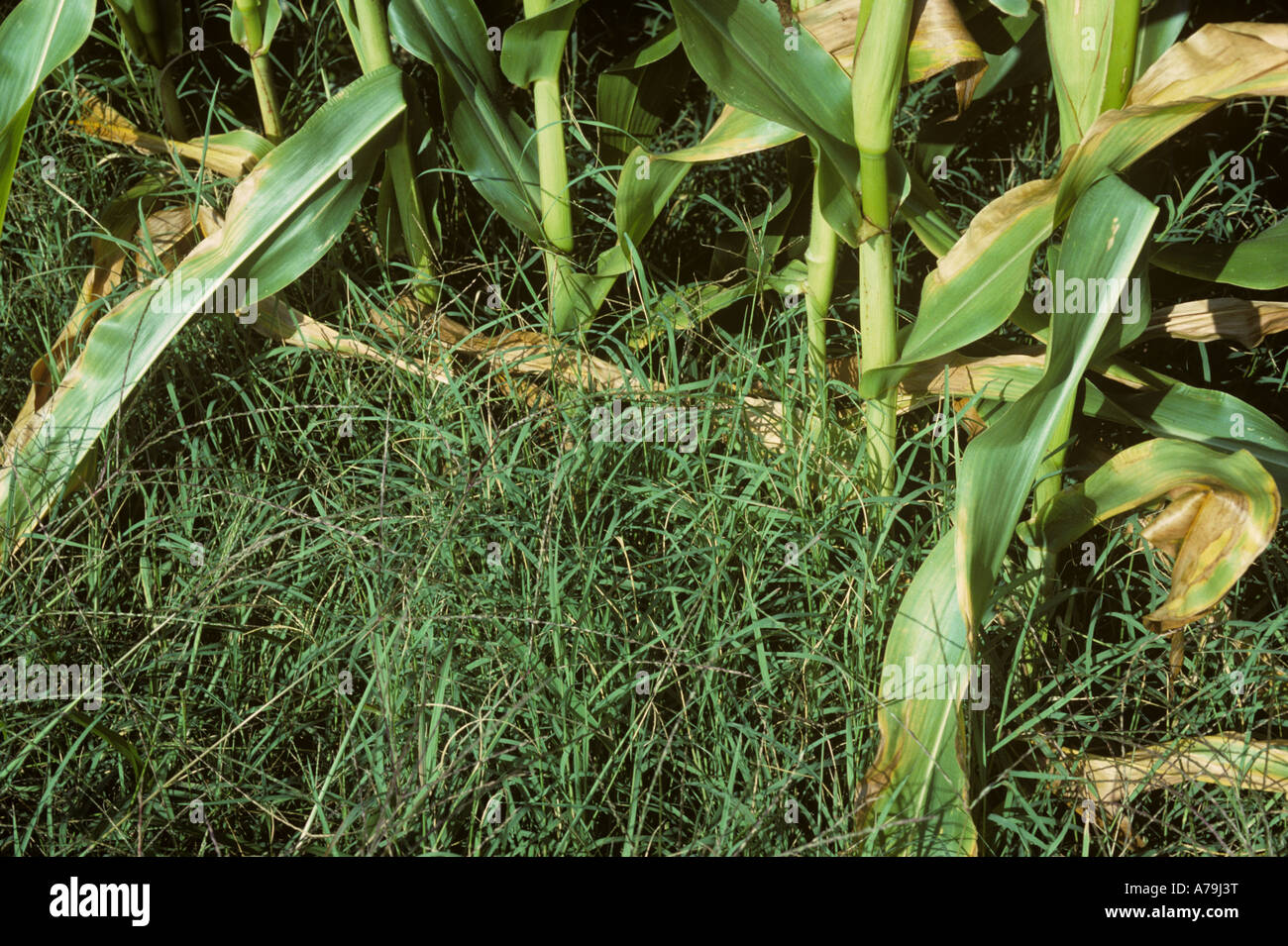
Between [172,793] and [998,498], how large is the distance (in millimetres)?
945

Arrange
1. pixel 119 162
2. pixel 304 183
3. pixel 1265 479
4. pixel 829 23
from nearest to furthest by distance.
A: pixel 1265 479 → pixel 829 23 → pixel 304 183 → pixel 119 162

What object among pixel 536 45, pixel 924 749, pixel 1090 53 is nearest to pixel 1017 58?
pixel 1090 53

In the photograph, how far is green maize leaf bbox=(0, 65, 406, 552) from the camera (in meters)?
1.54

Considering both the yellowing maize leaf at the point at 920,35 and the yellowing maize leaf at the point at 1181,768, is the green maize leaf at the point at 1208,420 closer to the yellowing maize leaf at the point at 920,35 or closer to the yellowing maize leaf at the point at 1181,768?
the yellowing maize leaf at the point at 1181,768

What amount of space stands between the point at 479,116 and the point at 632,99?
0.89 ft

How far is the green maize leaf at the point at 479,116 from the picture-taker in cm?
172

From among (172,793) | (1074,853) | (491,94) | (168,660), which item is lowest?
(1074,853)

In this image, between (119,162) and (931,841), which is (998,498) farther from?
(119,162)

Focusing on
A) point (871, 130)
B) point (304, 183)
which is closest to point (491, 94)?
point (304, 183)

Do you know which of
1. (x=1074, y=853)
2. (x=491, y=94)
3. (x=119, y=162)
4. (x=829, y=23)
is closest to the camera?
(x=1074, y=853)

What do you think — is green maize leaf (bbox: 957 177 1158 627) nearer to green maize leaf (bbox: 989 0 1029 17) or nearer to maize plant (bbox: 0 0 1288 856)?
maize plant (bbox: 0 0 1288 856)

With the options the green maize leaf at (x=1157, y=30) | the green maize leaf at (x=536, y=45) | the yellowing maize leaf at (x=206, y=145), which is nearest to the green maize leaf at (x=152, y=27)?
the yellowing maize leaf at (x=206, y=145)

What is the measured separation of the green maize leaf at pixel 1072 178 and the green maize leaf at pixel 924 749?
1.09 ft

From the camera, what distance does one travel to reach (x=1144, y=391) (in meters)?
1.55
